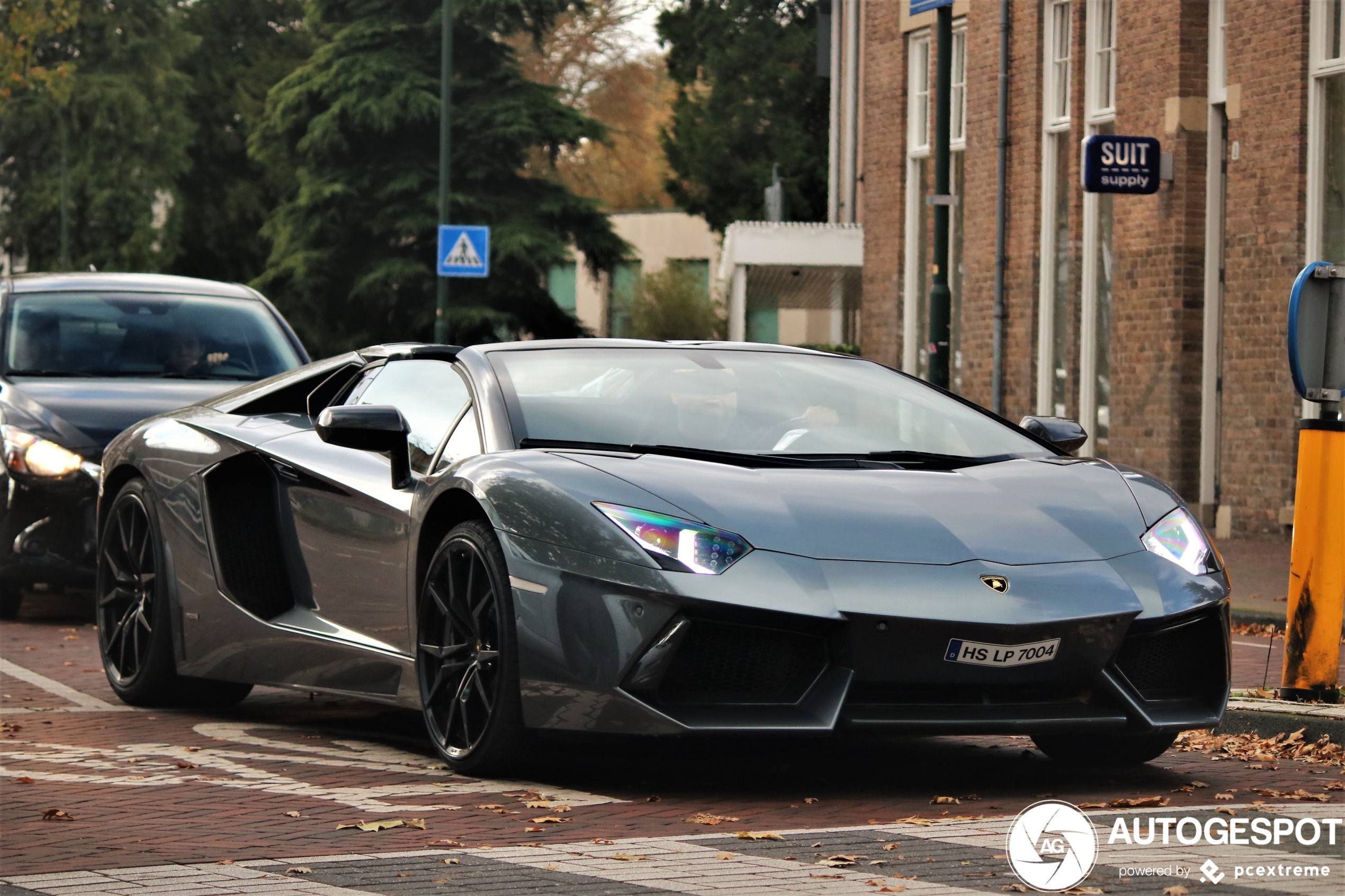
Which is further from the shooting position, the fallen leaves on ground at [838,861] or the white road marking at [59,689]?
the white road marking at [59,689]

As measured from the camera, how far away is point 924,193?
27844mm

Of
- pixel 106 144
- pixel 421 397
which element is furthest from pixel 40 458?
pixel 106 144

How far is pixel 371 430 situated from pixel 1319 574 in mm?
3289

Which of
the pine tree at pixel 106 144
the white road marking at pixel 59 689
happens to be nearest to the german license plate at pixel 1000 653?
the white road marking at pixel 59 689

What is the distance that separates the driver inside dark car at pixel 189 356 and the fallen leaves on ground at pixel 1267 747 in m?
6.91

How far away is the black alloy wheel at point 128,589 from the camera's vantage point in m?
8.05

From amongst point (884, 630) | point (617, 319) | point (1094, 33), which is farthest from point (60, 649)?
point (617, 319)

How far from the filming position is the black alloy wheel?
26.4 ft

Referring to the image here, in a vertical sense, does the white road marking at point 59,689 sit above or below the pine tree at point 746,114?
below

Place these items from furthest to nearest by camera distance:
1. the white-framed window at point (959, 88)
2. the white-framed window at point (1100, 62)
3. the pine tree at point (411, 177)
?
1. the pine tree at point (411, 177)
2. the white-framed window at point (959, 88)
3. the white-framed window at point (1100, 62)

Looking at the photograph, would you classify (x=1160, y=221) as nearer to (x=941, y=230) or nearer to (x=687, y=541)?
(x=941, y=230)

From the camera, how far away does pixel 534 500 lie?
5.84 m

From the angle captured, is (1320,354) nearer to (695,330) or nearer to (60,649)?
(60,649)

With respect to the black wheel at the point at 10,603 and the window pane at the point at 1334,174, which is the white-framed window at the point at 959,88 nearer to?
the window pane at the point at 1334,174
